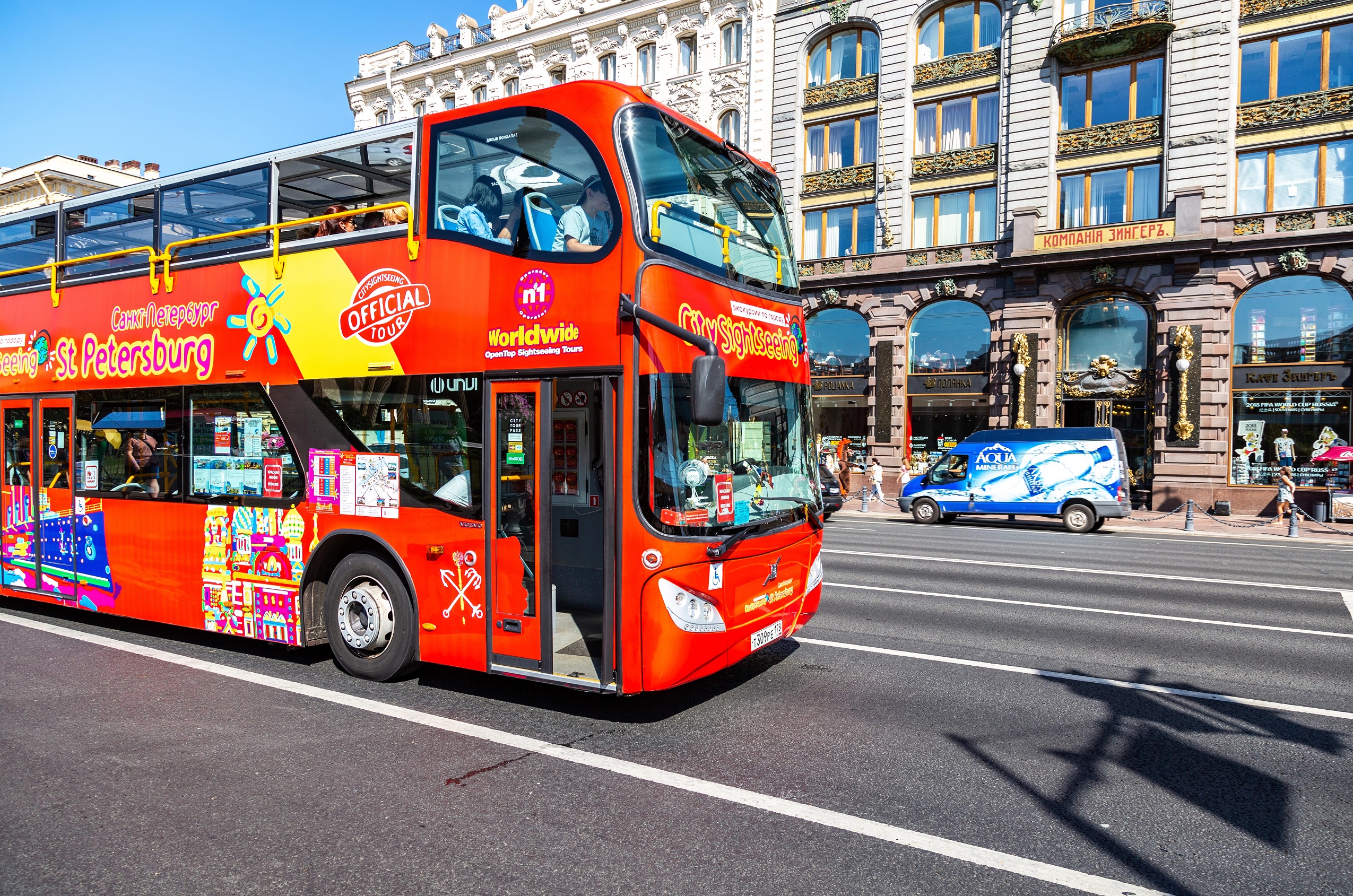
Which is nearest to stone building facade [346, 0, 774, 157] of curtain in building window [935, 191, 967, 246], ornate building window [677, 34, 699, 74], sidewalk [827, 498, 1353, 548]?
ornate building window [677, 34, 699, 74]

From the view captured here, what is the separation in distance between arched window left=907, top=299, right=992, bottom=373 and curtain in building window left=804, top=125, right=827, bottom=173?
675 centimetres

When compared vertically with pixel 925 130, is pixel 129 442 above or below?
below

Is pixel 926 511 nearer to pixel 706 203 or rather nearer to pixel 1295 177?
pixel 1295 177

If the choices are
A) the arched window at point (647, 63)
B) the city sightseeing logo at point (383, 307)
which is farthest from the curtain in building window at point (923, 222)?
the city sightseeing logo at point (383, 307)

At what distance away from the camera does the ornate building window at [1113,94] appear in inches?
1057

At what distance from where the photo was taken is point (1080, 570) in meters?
13.3

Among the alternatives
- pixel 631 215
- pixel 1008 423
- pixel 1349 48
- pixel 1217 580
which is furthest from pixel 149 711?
pixel 1349 48

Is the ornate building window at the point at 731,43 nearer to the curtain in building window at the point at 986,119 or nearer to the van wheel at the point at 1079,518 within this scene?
the curtain in building window at the point at 986,119

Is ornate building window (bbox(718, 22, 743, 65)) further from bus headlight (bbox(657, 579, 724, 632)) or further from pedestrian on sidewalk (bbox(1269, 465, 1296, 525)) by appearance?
bus headlight (bbox(657, 579, 724, 632))

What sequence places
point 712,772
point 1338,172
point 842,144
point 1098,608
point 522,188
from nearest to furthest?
point 712,772 < point 522,188 < point 1098,608 < point 1338,172 < point 842,144

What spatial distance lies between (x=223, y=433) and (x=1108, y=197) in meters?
27.2

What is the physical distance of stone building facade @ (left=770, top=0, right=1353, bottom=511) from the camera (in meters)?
25.0

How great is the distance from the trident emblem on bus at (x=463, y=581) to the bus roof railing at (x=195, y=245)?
7.01ft

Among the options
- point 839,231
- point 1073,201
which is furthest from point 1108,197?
point 839,231
